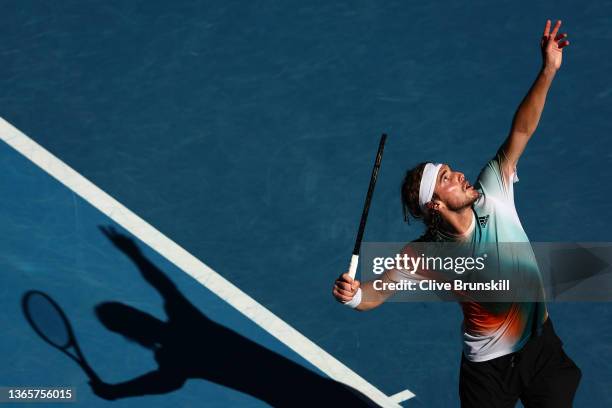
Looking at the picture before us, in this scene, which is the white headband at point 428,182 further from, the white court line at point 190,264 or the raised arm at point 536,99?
the white court line at point 190,264

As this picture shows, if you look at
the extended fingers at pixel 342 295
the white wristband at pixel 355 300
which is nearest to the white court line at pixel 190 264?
the white wristband at pixel 355 300

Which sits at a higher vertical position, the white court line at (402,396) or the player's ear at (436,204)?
the player's ear at (436,204)

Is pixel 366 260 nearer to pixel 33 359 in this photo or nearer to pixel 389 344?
pixel 389 344

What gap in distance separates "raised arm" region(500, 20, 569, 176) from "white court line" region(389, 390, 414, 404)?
262 cm

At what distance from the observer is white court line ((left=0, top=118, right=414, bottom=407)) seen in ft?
31.7

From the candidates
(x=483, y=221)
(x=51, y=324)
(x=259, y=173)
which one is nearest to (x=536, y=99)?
(x=483, y=221)

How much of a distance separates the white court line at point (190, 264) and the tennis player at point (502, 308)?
1.79 m

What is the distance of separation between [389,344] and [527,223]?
1957 millimetres

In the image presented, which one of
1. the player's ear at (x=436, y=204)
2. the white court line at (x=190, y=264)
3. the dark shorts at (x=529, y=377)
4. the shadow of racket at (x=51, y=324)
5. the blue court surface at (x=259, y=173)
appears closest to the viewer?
the player's ear at (x=436, y=204)

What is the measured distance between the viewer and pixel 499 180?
7840 millimetres

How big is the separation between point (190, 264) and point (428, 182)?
3.82m

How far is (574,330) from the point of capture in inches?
385

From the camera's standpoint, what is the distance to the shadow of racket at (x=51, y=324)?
999 centimetres

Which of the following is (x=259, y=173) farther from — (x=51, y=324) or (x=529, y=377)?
(x=529, y=377)
